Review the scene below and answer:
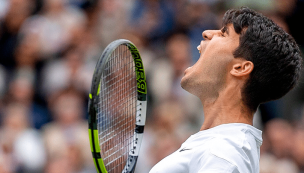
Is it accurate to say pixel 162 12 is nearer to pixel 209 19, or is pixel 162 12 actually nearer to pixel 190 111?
pixel 209 19

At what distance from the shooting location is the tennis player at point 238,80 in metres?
2.35

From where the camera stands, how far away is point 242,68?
249 centimetres

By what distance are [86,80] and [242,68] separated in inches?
144

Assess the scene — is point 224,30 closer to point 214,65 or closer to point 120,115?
point 214,65

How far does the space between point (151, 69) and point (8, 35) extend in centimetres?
213

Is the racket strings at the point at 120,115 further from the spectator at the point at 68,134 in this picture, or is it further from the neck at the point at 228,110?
the spectator at the point at 68,134

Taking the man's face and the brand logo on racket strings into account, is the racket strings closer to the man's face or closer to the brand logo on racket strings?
the brand logo on racket strings

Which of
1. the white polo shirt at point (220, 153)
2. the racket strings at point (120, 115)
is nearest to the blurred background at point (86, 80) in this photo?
the racket strings at point (120, 115)

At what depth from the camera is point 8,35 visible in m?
6.30

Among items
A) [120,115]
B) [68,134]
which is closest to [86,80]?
[68,134]

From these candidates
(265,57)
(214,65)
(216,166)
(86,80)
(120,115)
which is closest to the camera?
(216,166)

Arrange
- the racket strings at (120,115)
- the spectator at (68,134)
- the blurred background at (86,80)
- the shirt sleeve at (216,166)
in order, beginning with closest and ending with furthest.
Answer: the shirt sleeve at (216,166), the racket strings at (120,115), the spectator at (68,134), the blurred background at (86,80)

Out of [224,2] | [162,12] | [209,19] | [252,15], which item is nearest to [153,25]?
[162,12]

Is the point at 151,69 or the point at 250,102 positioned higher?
the point at 250,102
